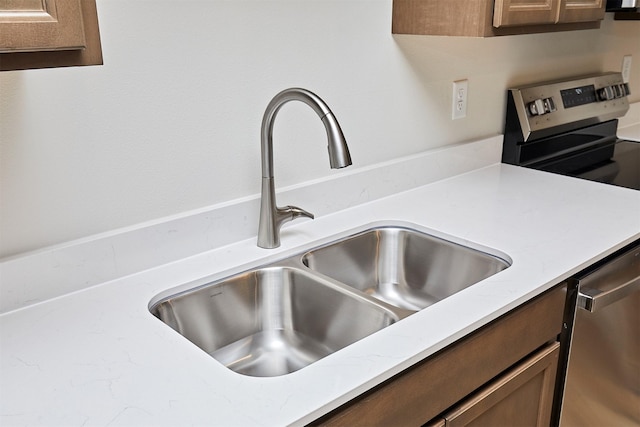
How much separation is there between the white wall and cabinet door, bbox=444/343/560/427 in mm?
667

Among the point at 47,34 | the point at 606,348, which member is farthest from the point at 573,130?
the point at 47,34

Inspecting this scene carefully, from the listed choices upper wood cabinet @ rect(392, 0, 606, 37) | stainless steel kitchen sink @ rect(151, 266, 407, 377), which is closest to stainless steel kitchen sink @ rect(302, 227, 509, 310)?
stainless steel kitchen sink @ rect(151, 266, 407, 377)

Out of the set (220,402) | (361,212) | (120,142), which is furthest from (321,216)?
(220,402)

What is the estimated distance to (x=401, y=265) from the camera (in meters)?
1.57

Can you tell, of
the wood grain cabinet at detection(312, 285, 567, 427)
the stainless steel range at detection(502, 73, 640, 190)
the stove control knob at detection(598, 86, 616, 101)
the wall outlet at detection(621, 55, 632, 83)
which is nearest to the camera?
the wood grain cabinet at detection(312, 285, 567, 427)

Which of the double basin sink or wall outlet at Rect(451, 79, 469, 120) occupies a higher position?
wall outlet at Rect(451, 79, 469, 120)

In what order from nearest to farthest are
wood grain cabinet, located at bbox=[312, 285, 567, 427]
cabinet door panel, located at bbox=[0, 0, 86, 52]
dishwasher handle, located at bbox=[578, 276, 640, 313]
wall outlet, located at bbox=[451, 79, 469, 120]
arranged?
cabinet door panel, located at bbox=[0, 0, 86, 52], wood grain cabinet, located at bbox=[312, 285, 567, 427], dishwasher handle, located at bbox=[578, 276, 640, 313], wall outlet, located at bbox=[451, 79, 469, 120]

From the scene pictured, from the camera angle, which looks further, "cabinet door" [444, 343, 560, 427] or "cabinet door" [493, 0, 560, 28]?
"cabinet door" [493, 0, 560, 28]

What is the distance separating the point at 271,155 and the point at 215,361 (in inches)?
20.1

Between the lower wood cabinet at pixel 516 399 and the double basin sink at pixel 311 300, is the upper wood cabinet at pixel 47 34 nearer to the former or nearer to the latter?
the double basin sink at pixel 311 300

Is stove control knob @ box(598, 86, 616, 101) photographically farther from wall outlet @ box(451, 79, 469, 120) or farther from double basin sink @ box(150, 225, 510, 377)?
double basin sink @ box(150, 225, 510, 377)

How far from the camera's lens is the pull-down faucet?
1.17m

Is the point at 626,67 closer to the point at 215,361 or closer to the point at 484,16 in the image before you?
the point at 484,16

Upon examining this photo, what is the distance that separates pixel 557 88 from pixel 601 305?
105 cm
